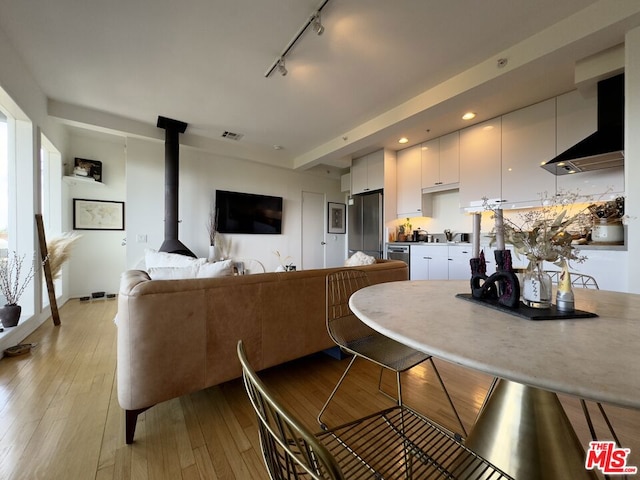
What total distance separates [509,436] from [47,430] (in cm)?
208

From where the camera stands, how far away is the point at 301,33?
204 cm

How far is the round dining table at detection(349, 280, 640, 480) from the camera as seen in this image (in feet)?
1.60

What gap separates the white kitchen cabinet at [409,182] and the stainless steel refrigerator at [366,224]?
0.38m

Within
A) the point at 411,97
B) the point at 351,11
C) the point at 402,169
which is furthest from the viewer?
the point at 402,169

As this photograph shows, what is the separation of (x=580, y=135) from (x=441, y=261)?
78.3 inches

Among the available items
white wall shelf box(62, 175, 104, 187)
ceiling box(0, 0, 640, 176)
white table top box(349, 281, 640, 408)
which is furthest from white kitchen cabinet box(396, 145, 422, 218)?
white wall shelf box(62, 175, 104, 187)

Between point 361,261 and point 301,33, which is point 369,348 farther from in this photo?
point 301,33

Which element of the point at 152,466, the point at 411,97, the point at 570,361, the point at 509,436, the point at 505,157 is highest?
the point at 411,97

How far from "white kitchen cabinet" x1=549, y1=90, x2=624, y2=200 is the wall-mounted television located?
13.8 feet

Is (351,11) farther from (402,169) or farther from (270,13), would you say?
(402,169)

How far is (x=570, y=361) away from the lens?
532 mm

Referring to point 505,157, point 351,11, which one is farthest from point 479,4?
point 505,157

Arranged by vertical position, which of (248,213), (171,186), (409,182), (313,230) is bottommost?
(313,230)

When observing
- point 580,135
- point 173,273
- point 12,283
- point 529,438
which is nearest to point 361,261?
point 173,273
